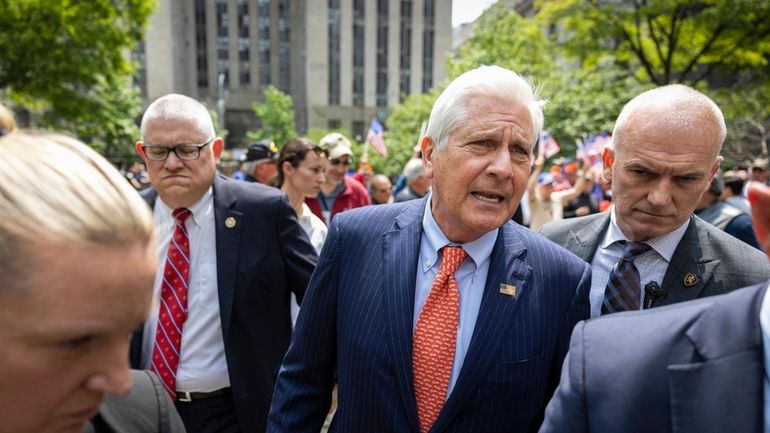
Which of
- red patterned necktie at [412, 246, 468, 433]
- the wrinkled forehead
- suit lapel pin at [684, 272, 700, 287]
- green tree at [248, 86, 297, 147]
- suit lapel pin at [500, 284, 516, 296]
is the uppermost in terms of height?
the wrinkled forehead

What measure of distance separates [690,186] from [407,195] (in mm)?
4572

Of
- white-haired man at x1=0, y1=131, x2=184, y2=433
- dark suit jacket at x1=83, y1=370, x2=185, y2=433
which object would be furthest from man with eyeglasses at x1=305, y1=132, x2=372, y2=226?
white-haired man at x1=0, y1=131, x2=184, y2=433

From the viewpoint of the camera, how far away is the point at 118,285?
0.90 metres

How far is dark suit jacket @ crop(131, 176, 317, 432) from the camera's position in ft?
8.84

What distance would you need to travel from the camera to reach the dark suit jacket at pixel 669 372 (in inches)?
40.4

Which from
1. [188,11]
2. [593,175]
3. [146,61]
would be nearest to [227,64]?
[188,11]

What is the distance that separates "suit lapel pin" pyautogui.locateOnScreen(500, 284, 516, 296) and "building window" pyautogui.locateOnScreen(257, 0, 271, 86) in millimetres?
67720

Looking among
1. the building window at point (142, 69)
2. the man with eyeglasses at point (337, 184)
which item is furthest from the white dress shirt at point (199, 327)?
the building window at point (142, 69)

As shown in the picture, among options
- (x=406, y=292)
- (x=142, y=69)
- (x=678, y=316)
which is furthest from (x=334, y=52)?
(x=678, y=316)

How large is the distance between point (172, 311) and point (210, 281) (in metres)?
0.22

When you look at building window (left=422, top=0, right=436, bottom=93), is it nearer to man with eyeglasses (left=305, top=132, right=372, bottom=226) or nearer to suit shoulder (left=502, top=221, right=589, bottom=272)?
man with eyeglasses (left=305, top=132, right=372, bottom=226)

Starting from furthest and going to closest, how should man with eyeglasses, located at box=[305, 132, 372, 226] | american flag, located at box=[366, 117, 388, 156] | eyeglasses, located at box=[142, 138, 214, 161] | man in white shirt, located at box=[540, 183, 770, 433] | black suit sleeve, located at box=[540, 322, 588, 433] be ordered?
american flag, located at box=[366, 117, 388, 156], man with eyeglasses, located at box=[305, 132, 372, 226], eyeglasses, located at box=[142, 138, 214, 161], black suit sleeve, located at box=[540, 322, 588, 433], man in white shirt, located at box=[540, 183, 770, 433]

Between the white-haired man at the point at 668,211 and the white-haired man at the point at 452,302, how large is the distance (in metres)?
0.32

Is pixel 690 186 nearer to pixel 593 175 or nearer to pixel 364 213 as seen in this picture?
pixel 364 213
